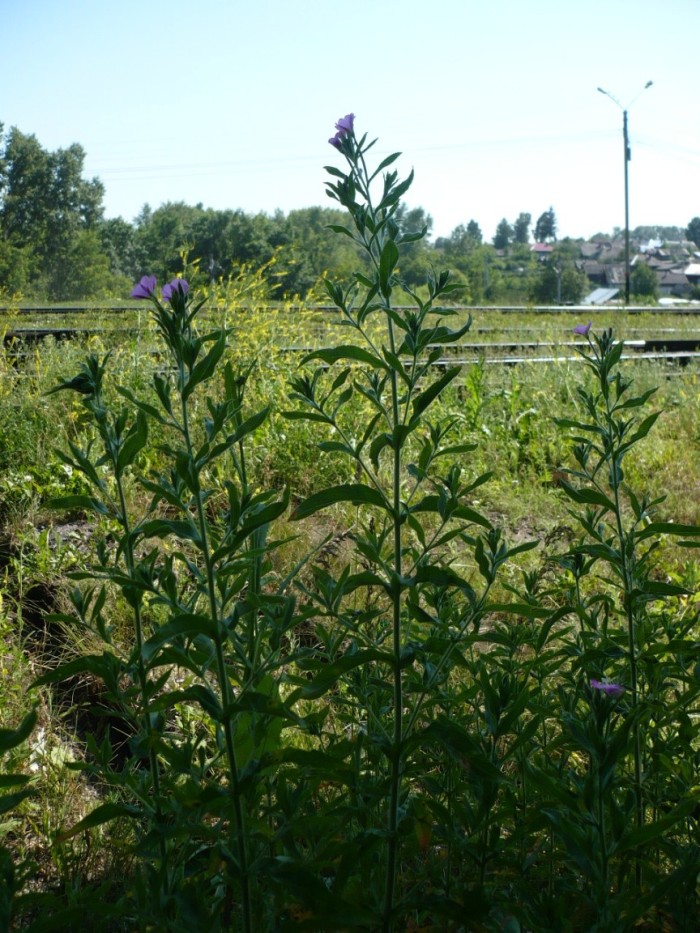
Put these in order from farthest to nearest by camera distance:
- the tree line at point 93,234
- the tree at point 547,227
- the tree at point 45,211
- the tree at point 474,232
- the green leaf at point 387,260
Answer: the tree at point 547,227 → the tree at point 474,232 → the tree at point 45,211 → the tree line at point 93,234 → the green leaf at point 387,260

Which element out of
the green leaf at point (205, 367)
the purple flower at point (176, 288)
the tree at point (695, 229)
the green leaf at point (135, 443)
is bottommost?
the green leaf at point (135, 443)

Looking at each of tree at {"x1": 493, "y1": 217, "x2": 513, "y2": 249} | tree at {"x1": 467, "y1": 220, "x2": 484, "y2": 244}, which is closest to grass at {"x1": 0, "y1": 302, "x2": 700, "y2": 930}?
tree at {"x1": 467, "y1": 220, "x2": 484, "y2": 244}

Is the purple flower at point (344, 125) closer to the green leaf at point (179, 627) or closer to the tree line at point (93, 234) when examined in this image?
the green leaf at point (179, 627)

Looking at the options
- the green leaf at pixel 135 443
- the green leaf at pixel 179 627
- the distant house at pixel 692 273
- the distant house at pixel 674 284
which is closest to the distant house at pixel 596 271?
the distant house at pixel 674 284

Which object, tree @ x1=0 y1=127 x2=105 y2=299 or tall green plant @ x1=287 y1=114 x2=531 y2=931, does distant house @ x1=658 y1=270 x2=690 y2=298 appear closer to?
A: tree @ x1=0 y1=127 x2=105 y2=299

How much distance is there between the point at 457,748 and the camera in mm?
1128

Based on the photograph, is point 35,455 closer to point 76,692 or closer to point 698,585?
point 76,692

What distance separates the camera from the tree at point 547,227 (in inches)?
5231

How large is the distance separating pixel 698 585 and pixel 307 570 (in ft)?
5.02

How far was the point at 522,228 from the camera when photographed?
144750 mm

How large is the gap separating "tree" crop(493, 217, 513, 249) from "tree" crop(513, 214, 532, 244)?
1.45m

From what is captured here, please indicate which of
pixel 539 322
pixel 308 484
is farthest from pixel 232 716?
pixel 539 322

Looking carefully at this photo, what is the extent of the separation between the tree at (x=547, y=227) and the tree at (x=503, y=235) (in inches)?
208

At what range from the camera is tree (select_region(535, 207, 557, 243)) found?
436ft
